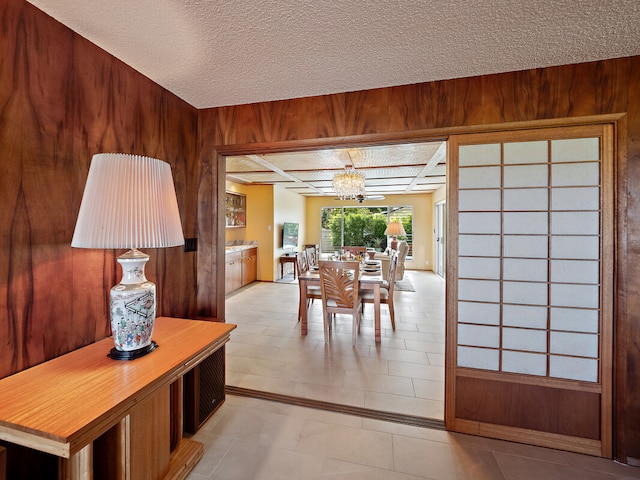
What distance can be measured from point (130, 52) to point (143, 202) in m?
0.99

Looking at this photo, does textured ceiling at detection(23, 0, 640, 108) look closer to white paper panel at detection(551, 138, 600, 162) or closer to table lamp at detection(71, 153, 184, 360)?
white paper panel at detection(551, 138, 600, 162)

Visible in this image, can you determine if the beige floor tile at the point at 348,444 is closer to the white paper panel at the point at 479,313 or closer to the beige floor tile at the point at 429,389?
the beige floor tile at the point at 429,389

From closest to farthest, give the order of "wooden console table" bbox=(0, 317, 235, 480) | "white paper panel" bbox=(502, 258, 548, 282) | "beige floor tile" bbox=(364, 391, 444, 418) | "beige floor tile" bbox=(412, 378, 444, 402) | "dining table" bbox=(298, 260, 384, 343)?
"wooden console table" bbox=(0, 317, 235, 480)
"white paper panel" bbox=(502, 258, 548, 282)
"beige floor tile" bbox=(364, 391, 444, 418)
"beige floor tile" bbox=(412, 378, 444, 402)
"dining table" bbox=(298, 260, 384, 343)

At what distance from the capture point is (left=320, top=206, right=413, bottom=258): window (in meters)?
8.37

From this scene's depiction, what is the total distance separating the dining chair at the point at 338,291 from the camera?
2.98 meters

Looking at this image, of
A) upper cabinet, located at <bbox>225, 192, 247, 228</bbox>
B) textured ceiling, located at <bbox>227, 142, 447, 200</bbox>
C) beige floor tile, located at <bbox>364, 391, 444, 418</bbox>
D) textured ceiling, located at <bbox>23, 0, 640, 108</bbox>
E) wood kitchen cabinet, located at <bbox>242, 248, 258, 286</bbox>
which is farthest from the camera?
wood kitchen cabinet, located at <bbox>242, 248, 258, 286</bbox>

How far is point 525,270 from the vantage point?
5.70ft

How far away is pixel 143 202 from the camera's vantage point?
111 centimetres

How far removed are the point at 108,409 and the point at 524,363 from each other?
2186 millimetres

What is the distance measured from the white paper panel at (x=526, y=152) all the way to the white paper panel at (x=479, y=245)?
1.66ft

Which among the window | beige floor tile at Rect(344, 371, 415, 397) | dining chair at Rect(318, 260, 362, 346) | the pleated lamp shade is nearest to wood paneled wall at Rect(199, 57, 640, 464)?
the pleated lamp shade

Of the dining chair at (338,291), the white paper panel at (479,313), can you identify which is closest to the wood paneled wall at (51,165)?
the dining chair at (338,291)

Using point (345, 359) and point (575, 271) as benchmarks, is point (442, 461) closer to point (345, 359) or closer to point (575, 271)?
point (345, 359)

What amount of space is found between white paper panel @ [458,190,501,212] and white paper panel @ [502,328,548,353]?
81cm
